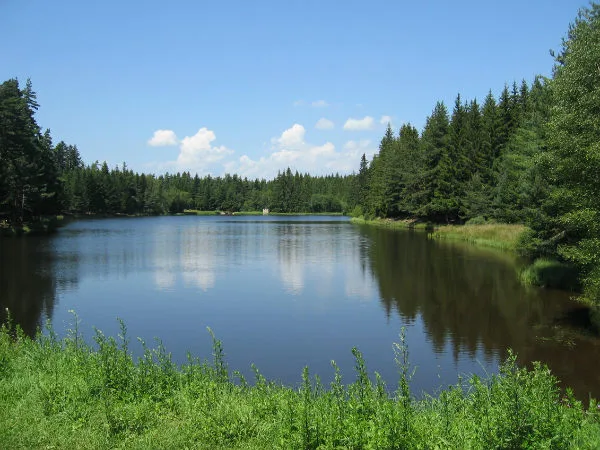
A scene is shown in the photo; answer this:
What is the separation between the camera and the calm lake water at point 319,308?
14.7m

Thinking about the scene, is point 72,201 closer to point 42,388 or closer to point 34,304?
point 34,304

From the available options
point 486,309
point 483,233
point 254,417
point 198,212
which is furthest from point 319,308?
point 198,212

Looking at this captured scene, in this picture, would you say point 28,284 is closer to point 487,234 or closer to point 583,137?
point 583,137

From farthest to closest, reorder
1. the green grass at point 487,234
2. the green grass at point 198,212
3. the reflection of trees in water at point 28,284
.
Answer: the green grass at point 198,212 → the green grass at point 487,234 → the reflection of trees in water at point 28,284

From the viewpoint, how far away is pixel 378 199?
89188 mm

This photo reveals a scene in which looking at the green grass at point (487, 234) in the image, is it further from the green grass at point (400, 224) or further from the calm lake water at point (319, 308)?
the green grass at point (400, 224)

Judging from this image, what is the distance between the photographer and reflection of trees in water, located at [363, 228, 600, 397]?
15298mm

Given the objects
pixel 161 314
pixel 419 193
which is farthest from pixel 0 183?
pixel 419 193

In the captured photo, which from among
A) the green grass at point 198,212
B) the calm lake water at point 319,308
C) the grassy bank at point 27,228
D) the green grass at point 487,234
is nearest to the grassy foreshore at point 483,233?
the green grass at point 487,234

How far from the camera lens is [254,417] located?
7.22m

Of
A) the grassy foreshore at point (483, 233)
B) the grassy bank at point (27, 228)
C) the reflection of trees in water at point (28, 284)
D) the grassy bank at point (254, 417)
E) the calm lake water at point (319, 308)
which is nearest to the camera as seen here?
the grassy bank at point (254, 417)

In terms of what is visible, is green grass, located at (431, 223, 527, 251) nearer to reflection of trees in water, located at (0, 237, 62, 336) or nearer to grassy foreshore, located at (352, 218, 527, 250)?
grassy foreshore, located at (352, 218, 527, 250)

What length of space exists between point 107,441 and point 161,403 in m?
1.48

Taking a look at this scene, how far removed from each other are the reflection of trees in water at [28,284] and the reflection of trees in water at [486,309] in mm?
14566
